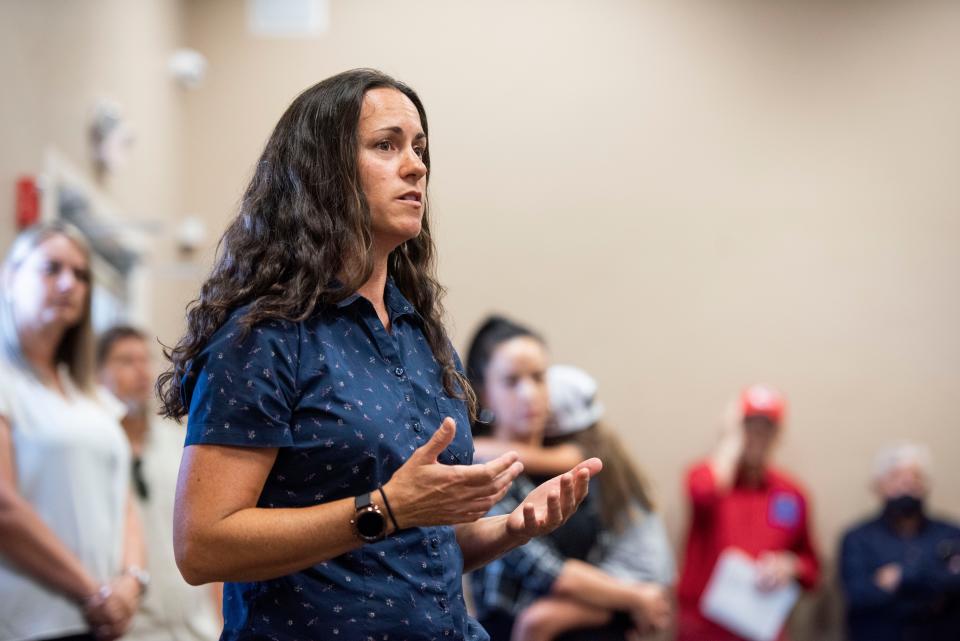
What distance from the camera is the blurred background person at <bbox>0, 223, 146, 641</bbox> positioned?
2.28 m

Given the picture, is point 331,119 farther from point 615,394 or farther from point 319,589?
point 615,394

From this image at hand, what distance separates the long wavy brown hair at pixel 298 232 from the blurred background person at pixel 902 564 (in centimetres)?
372

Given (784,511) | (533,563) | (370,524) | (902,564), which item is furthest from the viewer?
(784,511)

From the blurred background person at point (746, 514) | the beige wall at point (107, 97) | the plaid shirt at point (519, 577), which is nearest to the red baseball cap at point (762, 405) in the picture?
the blurred background person at point (746, 514)

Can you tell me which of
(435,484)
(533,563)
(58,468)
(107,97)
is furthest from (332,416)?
(107,97)

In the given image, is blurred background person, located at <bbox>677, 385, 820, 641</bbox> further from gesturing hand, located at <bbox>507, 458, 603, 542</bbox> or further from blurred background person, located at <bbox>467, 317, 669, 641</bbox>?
gesturing hand, located at <bbox>507, 458, 603, 542</bbox>

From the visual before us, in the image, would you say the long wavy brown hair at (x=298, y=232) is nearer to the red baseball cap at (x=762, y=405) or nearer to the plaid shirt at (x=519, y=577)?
the plaid shirt at (x=519, y=577)

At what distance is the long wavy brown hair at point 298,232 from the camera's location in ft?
4.45

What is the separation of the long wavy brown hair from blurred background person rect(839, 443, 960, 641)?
3.72 m

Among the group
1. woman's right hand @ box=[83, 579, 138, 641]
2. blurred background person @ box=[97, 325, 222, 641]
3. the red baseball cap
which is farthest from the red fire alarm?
the red baseball cap

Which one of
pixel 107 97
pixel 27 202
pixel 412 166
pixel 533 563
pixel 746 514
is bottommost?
pixel 746 514

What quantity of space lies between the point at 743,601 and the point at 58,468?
9.91 ft

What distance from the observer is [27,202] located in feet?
10.3

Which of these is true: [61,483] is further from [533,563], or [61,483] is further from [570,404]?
[570,404]
